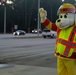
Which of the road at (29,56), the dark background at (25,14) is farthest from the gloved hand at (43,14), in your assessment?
the dark background at (25,14)

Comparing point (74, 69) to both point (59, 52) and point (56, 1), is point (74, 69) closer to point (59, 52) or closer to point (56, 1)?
point (59, 52)

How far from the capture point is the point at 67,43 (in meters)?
5.10

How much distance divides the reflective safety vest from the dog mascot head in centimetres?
11

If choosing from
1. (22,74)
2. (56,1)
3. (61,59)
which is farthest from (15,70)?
(56,1)

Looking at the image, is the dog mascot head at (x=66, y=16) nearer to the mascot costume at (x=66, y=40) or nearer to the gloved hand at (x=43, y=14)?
the mascot costume at (x=66, y=40)

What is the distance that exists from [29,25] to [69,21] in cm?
8729

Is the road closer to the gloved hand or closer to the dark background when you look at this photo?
the gloved hand

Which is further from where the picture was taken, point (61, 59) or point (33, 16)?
point (33, 16)

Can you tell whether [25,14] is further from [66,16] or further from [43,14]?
[66,16]

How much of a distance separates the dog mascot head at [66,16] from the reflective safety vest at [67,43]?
0.35 feet

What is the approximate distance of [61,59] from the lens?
16.9 feet

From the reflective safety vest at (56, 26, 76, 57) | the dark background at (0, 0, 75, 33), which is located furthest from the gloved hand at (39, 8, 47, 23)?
the dark background at (0, 0, 75, 33)

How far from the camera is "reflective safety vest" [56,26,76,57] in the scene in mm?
5066

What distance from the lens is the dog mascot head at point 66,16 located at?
5.14 metres
